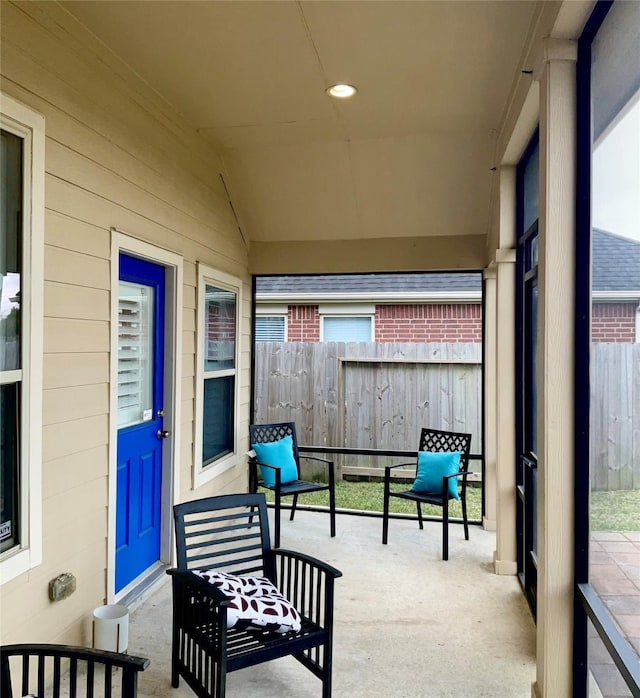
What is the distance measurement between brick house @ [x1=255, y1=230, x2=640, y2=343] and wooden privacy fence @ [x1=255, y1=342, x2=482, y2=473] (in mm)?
903

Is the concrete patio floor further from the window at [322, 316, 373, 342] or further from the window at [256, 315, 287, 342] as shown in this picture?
the window at [256, 315, 287, 342]

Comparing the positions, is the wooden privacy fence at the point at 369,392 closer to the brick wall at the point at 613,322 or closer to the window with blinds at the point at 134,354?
the window with blinds at the point at 134,354

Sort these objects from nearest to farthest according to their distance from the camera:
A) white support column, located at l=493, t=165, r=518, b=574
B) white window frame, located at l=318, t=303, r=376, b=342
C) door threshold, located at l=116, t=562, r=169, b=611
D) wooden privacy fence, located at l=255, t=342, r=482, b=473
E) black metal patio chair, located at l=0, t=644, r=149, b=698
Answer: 1. black metal patio chair, located at l=0, t=644, r=149, b=698
2. door threshold, located at l=116, t=562, r=169, b=611
3. white support column, located at l=493, t=165, r=518, b=574
4. wooden privacy fence, located at l=255, t=342, r=482, b=473
5. white window frame, located at l=318, t=303, r=376, b=342

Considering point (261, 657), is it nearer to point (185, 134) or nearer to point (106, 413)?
point (106, 413)

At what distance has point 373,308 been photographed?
6.32 meters

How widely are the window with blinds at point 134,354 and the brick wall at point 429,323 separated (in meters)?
3.72

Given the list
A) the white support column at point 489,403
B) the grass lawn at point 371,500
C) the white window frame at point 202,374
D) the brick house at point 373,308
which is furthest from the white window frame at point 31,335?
the brick house at point 373,308

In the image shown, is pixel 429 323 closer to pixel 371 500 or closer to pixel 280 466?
pixel 371 500

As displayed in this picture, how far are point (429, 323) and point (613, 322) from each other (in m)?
4.70

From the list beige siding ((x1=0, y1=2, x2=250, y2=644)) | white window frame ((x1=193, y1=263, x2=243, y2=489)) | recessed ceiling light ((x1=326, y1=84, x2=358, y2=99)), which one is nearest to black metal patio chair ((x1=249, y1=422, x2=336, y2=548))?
white window frame ((x1=193, y1=263, x2=243, y2=489))

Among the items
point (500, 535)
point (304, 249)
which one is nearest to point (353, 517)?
point (500, 535)

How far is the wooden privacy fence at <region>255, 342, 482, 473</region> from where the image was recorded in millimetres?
5172

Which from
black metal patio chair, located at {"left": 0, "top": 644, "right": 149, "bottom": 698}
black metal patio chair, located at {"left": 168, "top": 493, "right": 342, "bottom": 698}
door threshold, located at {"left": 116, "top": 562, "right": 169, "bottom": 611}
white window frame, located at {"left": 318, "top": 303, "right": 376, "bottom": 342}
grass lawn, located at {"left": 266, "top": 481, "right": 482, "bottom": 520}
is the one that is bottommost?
grass lawn, located at {"left": 266, "top": 481, "right": 482, "bottom": 520}

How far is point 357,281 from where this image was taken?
6277 millimetres
